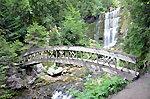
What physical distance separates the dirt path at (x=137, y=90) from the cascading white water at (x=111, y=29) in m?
18.0

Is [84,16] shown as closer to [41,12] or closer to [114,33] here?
[114,33]

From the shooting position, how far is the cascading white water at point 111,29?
23.2 meters

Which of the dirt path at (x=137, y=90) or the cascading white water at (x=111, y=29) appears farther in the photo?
the cascading white water at (x=111, y=29)

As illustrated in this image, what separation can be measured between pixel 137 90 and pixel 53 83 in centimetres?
806

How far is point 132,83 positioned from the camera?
5551 millimetres

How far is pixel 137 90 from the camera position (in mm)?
4934

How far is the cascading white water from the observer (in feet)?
76.2

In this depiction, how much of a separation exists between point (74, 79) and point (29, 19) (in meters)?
11.9

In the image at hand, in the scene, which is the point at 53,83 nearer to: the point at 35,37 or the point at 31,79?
Answer: the point at 31,79

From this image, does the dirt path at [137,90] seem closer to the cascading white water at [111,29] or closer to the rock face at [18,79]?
the rock face at [18,79]

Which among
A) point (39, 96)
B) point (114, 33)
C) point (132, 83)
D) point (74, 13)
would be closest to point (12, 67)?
point (39, 96)

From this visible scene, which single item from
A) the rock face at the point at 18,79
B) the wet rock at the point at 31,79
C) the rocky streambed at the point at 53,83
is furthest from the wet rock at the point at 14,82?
the wet rock at the point at 31,79

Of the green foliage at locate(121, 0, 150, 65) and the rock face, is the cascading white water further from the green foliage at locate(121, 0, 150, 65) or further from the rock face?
the rock face

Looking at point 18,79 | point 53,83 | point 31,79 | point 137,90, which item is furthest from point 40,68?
point 137,90
